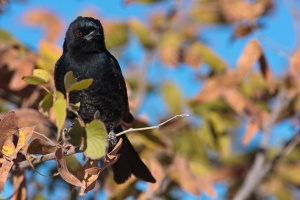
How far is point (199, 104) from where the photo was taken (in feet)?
14.3

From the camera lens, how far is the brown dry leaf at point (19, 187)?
3.28 metres

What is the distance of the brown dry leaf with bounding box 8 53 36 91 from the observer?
12.5 feet

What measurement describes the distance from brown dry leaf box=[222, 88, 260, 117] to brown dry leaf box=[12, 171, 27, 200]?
4.91 feet

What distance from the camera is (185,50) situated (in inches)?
198

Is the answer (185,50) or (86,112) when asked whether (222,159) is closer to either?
(185,50)

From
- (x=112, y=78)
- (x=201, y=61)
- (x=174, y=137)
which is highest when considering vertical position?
(x=112, y=78)

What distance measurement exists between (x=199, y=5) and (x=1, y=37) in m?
1.62

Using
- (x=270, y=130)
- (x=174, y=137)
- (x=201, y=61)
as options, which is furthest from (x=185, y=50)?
(x=270, y=130)

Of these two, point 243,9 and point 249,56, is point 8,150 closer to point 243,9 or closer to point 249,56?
point 249,56

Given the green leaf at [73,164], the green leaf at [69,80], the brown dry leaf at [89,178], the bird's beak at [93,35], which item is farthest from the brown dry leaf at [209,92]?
the green leaf at [69,80]

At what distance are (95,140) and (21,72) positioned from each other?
1630 mm

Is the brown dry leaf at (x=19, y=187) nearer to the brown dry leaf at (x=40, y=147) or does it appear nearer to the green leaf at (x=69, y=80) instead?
the brown dry leaf at (x=40, y=147)

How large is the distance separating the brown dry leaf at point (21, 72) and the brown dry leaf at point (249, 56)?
3.92ft

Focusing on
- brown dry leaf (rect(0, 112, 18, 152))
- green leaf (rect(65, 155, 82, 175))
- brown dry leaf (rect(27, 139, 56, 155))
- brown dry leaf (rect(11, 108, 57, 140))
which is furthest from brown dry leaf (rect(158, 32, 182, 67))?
brown dry leaf (rect(0, 112, 18, 152))
